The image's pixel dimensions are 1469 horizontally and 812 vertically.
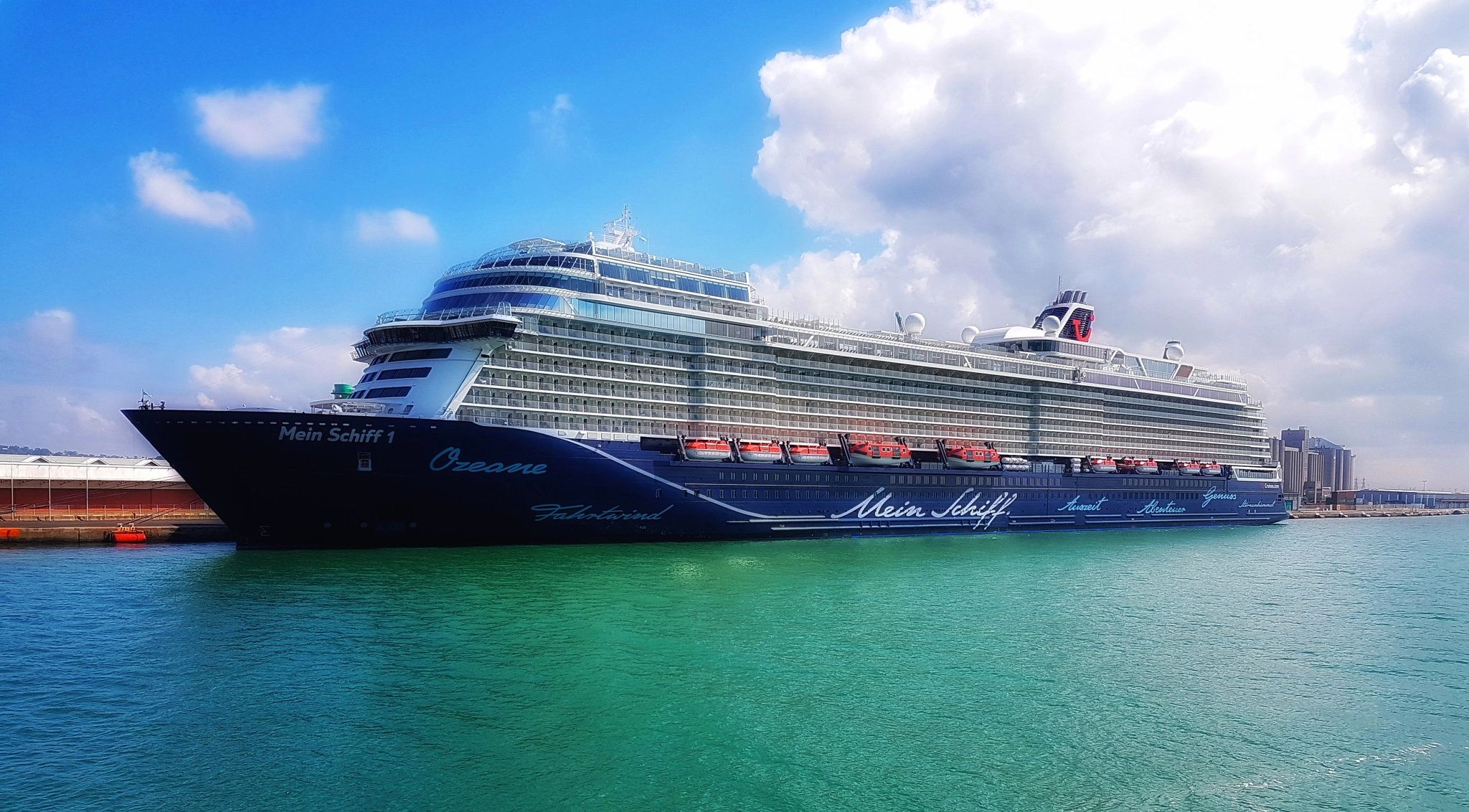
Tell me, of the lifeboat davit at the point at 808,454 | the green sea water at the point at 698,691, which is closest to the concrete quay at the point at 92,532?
the green sea water at the point at 698,691

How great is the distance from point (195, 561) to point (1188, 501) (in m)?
61.0

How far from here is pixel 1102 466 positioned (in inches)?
2234

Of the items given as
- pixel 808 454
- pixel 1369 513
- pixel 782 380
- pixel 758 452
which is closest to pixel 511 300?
pixel 758 452

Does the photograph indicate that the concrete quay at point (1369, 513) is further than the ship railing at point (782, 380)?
Yes

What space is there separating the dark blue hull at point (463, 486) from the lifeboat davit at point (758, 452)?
385 millimetres

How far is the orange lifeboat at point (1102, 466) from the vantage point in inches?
2197

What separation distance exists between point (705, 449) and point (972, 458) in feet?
60.4

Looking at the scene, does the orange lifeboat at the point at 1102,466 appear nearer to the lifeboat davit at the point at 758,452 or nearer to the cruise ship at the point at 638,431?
the cruise ship at the point at 638,431

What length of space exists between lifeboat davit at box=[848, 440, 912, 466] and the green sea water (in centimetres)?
1367

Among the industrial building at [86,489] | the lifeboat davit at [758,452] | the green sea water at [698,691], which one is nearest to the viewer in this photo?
the green sea water at [698,691]

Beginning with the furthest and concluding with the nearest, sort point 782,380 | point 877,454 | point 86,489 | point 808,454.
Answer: point 86,489 < point 877,454 < point 782,380 < point 808,454

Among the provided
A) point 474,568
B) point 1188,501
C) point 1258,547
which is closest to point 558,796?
point 474,568

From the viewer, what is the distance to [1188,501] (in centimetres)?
6150

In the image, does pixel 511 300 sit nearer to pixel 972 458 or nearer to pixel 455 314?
pixel 455 314
